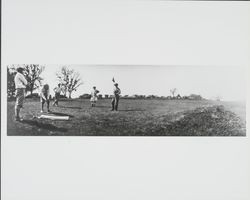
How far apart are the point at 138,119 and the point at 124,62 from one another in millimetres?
500

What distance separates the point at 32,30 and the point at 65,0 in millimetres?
381

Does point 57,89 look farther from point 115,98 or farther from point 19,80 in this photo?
point 115,98

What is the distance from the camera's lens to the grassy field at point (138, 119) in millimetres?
3037

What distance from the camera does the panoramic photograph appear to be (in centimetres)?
304

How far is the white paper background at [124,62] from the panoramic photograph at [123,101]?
7 centimetres

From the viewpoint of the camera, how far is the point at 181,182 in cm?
306

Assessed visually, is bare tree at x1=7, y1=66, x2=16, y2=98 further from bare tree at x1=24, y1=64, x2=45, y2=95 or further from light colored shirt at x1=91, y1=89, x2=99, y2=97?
light colored shirt at x1=91, y1=89, x2=99, y2=97

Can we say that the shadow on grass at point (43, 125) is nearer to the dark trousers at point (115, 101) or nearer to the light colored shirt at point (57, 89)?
the light colored shirt at point (57, 89)

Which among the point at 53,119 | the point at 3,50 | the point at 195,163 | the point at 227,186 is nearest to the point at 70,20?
the point at 3,50

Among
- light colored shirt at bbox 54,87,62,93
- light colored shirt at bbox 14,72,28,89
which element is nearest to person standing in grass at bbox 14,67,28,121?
light colored shirt at bbox 14,72,28,89

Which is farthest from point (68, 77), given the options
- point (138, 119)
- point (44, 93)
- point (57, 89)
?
point (138, 119)

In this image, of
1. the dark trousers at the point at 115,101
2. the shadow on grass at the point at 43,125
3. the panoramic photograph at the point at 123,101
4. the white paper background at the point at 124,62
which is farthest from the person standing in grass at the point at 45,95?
the dark trousers at the point at 115,101

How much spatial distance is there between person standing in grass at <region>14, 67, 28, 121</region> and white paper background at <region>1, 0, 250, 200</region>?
0.10 meters

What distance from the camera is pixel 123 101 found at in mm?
3055
